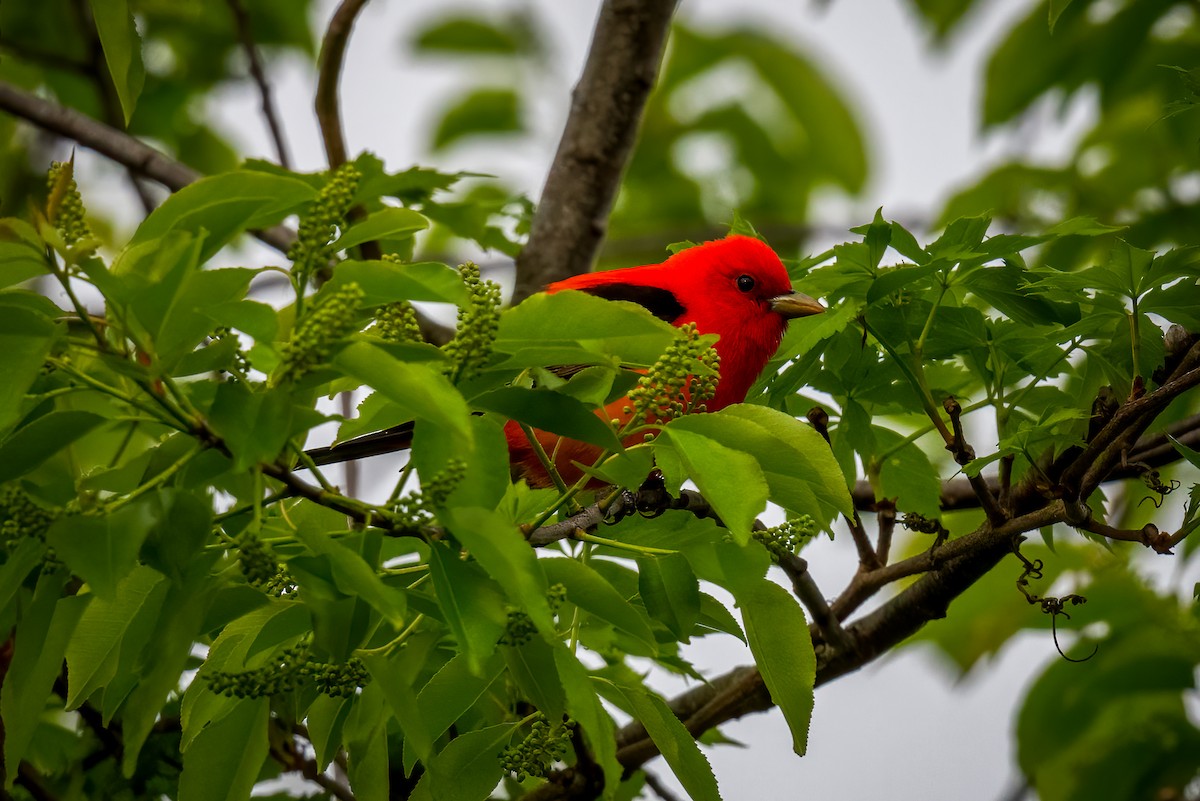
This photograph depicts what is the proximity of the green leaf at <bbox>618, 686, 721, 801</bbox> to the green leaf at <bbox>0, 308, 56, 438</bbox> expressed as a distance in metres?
1.27

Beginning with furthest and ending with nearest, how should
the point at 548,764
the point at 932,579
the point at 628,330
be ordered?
the point at 932,579
the point at 548,764
the point at 628,330

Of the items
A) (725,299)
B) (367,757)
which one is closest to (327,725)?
(367,757)

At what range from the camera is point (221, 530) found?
7.40 ft

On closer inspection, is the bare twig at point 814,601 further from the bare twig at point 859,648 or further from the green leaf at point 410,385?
the green leaf at point 410,385

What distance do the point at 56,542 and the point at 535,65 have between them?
532cm

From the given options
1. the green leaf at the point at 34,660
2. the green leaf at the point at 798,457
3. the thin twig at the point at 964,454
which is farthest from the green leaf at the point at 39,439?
the thin twig at the point at 964,454

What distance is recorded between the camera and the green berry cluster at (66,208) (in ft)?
6.67

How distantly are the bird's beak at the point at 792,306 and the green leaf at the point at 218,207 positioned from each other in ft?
9.47

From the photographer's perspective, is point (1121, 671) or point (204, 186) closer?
point (204, 186)

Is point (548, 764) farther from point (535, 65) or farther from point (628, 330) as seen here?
point (535, 65)

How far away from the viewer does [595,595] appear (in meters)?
2.18

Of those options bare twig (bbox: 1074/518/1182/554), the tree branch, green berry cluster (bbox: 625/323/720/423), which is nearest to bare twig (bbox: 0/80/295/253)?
the tree branch

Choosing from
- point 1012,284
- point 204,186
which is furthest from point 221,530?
point 1012,284

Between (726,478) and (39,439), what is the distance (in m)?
1.14
